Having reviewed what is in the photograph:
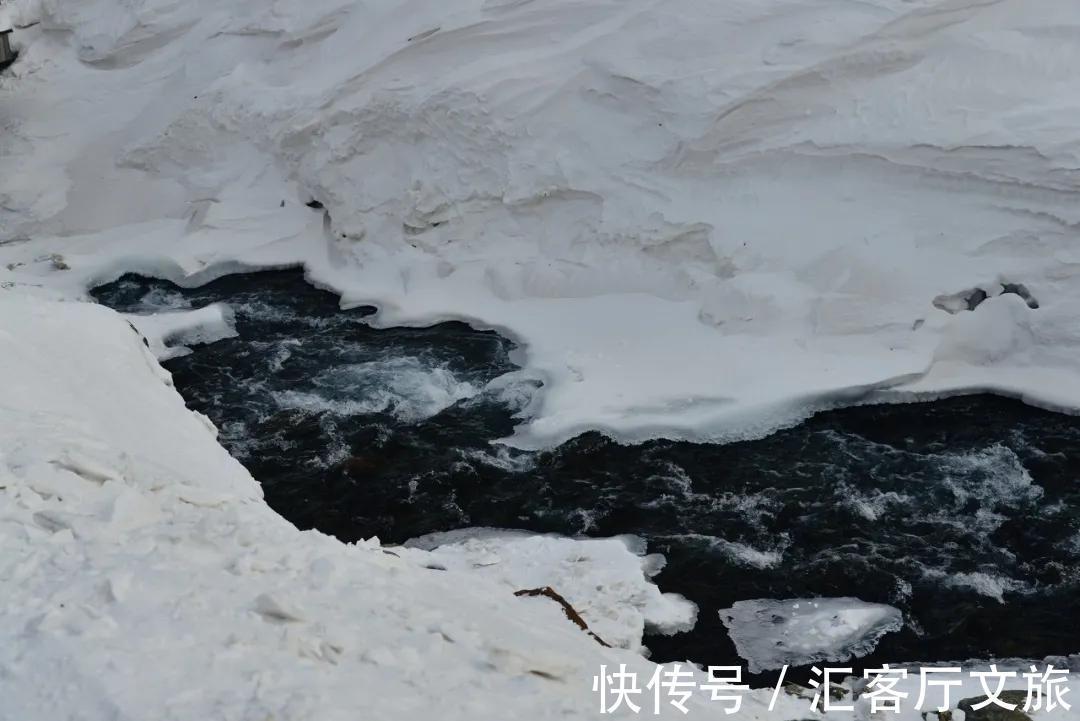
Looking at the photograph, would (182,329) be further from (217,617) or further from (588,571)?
(217,617)

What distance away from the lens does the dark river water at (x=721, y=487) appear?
8125 mm

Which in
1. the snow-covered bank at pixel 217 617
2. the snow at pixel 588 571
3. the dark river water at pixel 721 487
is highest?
the snow-covered bank at pixel 217 617

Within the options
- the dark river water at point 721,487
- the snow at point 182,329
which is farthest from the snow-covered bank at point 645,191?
the snow at point 182,329

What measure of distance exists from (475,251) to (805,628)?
6.24m

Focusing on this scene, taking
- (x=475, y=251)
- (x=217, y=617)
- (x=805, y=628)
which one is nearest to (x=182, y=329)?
(x=475, y=251)

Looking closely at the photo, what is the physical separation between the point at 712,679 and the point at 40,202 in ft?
38.8

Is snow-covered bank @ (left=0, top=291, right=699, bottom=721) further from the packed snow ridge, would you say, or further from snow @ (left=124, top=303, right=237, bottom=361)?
snow @ (left=124, top=303, right=237, bottom=361)

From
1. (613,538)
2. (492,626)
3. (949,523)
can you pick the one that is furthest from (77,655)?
(949,523)

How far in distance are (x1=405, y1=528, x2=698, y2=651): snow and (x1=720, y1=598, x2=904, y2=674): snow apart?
1.20 feet

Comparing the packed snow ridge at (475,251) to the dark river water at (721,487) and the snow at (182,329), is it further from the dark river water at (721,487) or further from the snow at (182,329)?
the dark river water at (721,487)

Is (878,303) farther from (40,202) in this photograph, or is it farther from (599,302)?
(40,202)

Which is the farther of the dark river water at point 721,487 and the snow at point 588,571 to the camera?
the dark river water at point 721,487

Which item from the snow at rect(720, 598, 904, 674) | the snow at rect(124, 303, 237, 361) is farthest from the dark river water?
the snow at rect(124, 303, 237, 361)

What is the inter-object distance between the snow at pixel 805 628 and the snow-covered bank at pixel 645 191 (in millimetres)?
2237
